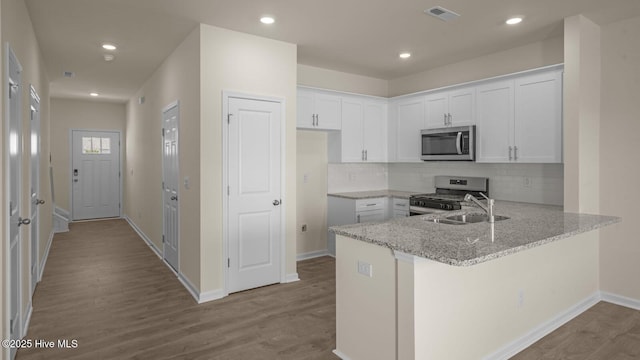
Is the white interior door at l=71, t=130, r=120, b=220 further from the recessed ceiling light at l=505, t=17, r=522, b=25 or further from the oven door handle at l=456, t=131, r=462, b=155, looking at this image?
the recessed ceiling light at l=505, t=17, r=522, b=25

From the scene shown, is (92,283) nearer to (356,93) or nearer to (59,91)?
(356,93)

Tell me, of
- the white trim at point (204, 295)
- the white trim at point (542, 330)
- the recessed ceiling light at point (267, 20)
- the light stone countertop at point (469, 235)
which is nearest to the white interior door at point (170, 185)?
the white trim at point (204, 295)

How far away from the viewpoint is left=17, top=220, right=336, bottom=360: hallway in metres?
2.72

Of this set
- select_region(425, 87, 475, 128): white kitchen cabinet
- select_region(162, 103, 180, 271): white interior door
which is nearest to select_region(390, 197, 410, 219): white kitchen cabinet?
select_region(425, 87, 475, 128): white kitchen cabinet

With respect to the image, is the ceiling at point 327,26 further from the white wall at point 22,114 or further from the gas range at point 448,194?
the gas range at point 448,194

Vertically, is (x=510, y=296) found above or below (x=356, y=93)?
below

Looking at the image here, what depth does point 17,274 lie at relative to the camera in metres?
2.73

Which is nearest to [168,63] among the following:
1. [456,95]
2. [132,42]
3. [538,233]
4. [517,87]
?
[132,42]

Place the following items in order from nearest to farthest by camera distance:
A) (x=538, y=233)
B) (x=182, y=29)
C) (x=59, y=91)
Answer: (x=538, y=233)
(x=182, y=29)
(x=59, y=91)

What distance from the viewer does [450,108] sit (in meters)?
4.77

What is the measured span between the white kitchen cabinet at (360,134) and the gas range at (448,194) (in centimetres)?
96

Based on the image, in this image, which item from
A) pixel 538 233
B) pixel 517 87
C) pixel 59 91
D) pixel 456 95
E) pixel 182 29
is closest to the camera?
pixel 538 233

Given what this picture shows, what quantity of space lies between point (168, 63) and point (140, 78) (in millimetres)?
1551

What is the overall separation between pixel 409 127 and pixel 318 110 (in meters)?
1.36
